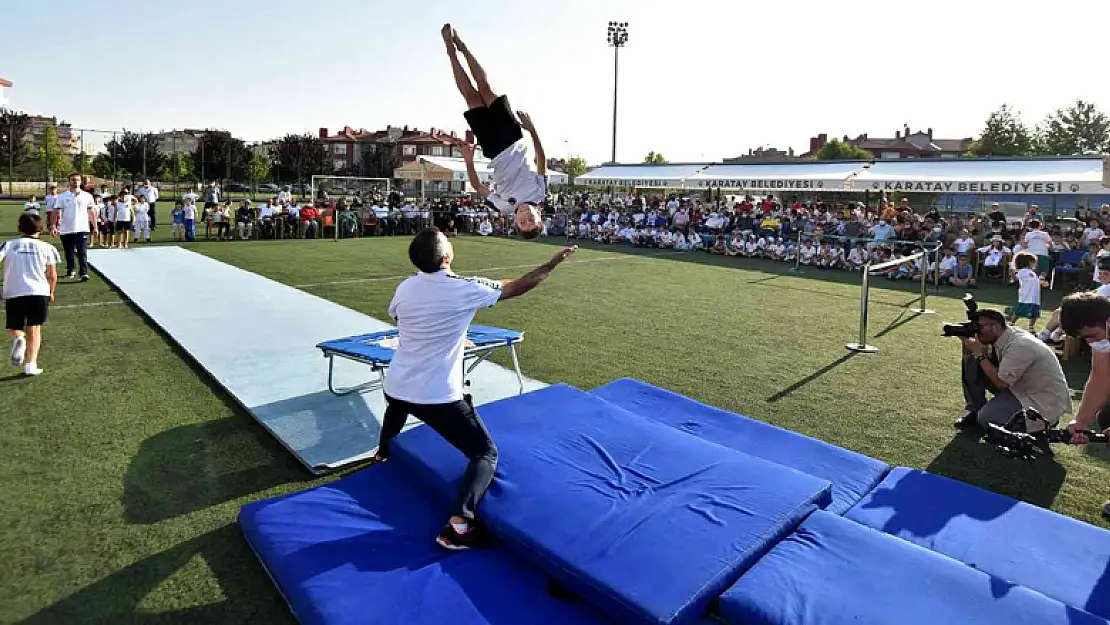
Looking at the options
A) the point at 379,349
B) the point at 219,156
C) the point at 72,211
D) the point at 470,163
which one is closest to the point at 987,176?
the point at 470,163

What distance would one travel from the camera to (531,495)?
10.6 feet

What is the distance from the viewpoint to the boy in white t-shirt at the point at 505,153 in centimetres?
508

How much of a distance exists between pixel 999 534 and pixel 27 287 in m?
7.12

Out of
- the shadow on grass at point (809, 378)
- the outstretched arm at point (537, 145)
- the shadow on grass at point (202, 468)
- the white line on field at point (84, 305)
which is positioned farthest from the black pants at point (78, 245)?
the shadow on grass at point (809, 378)

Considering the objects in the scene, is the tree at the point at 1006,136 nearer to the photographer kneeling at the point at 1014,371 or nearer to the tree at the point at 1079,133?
the tree at the point at 1079,133

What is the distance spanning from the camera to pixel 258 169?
4753cm

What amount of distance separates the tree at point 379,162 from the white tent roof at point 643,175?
25.8 metres

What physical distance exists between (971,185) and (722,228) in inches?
242

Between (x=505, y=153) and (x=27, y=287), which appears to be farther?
(x=27, y=287)

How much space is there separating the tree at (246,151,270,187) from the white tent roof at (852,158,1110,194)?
122 ft

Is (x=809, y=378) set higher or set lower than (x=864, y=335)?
lower

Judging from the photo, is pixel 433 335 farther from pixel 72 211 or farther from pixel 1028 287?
pixel 72 211

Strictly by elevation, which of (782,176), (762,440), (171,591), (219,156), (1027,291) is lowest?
(171,591)

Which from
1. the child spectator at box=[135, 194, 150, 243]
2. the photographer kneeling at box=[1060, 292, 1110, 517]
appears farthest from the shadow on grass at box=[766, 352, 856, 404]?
the child spectator at box=[135, 194, 150, 243]
